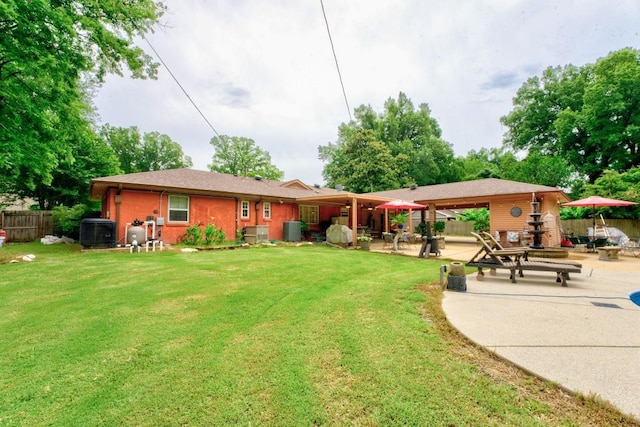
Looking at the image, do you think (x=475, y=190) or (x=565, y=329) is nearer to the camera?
(x=565, y=329)

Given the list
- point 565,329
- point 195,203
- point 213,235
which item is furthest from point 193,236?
point 565,329

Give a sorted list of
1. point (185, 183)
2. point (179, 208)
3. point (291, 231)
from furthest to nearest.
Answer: point (291, 231)
point (185, 183)
point (179, 208)

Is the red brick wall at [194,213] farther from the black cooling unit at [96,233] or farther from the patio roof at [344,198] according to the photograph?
the patio roof at [344,198]

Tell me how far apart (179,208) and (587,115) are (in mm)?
33754

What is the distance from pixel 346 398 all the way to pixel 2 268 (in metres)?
9.72

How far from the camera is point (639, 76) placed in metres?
21.3

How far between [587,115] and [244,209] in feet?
101

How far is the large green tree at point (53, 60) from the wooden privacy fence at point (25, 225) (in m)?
7.85

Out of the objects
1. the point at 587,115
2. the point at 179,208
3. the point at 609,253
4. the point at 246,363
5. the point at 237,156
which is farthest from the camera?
the point at 237,156

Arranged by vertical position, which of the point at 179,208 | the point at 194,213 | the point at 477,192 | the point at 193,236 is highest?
the point at 477,192

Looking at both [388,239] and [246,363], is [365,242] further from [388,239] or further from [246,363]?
[246,363]

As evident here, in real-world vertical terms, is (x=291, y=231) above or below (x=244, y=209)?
below

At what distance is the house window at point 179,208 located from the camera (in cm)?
1238

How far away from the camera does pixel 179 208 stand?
12.6m
